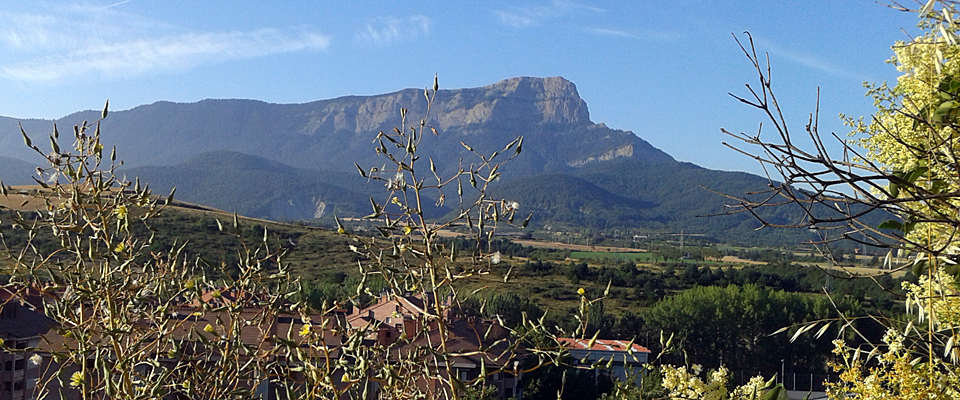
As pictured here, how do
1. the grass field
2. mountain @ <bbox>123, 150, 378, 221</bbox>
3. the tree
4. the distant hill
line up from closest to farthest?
the tree
the grass field
mountain @ <bbox>123, 150, 378, 221</bbox>
the distant hill

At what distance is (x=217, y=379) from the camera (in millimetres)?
1760

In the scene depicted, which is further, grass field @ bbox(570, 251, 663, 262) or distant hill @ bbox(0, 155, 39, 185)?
distant hill @ bbox(0, 155, 39, 185)

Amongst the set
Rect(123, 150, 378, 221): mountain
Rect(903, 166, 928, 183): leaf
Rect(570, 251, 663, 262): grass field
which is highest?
Rect(903, 166, 928, 183): leaf

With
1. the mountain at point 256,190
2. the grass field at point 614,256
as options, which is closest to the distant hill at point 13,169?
the mountain at point 256,190

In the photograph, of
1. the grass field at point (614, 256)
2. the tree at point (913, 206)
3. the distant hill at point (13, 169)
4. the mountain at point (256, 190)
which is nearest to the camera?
the tree at point (913, 206)

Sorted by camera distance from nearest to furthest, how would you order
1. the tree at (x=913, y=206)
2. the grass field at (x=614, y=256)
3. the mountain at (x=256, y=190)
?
the tree at (x=913, y=206)
the grass field at (x=614, y=256)
the mountain at (x=256, y=190)

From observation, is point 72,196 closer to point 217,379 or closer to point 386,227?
point 217,379

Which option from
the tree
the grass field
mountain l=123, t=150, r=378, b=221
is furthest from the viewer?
mountain l=123, t=150, r=378, b=221

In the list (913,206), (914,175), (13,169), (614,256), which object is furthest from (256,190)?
(914,175)

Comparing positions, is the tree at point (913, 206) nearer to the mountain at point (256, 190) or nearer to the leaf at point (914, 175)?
the leaf at point (914, 175)

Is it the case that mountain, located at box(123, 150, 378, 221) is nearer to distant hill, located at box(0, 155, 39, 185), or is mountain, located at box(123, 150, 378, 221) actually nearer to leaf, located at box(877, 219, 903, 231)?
distant hill, located at box(0, 155, 39, 185)

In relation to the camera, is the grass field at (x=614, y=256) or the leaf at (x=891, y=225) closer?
the leaf at (x=891, y=225)

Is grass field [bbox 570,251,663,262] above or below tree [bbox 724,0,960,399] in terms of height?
below

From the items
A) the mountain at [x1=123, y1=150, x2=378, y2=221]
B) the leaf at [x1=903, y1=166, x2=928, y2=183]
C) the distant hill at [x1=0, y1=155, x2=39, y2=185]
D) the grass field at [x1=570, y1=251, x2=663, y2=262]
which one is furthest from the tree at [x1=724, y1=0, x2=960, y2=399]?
the distant hill at [x1=0, y1=155, x2=39, y2=185]
